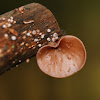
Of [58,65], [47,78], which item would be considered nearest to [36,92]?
[47,78]

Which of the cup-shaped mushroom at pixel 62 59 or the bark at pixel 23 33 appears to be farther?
the cup-shaped mushroom at pixel 62 59

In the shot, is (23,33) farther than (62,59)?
No

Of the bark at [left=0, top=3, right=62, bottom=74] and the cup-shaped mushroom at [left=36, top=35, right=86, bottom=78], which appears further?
the cup-shaped mushroom at [left=36, top=35, right=86, bottom=78]

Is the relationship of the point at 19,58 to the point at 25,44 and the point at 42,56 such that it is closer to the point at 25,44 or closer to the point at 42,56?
the point at 25,44

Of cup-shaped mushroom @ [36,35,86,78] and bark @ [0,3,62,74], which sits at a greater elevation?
bark @ [0,3,62,74]

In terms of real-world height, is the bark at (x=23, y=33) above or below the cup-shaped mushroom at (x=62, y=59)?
above
